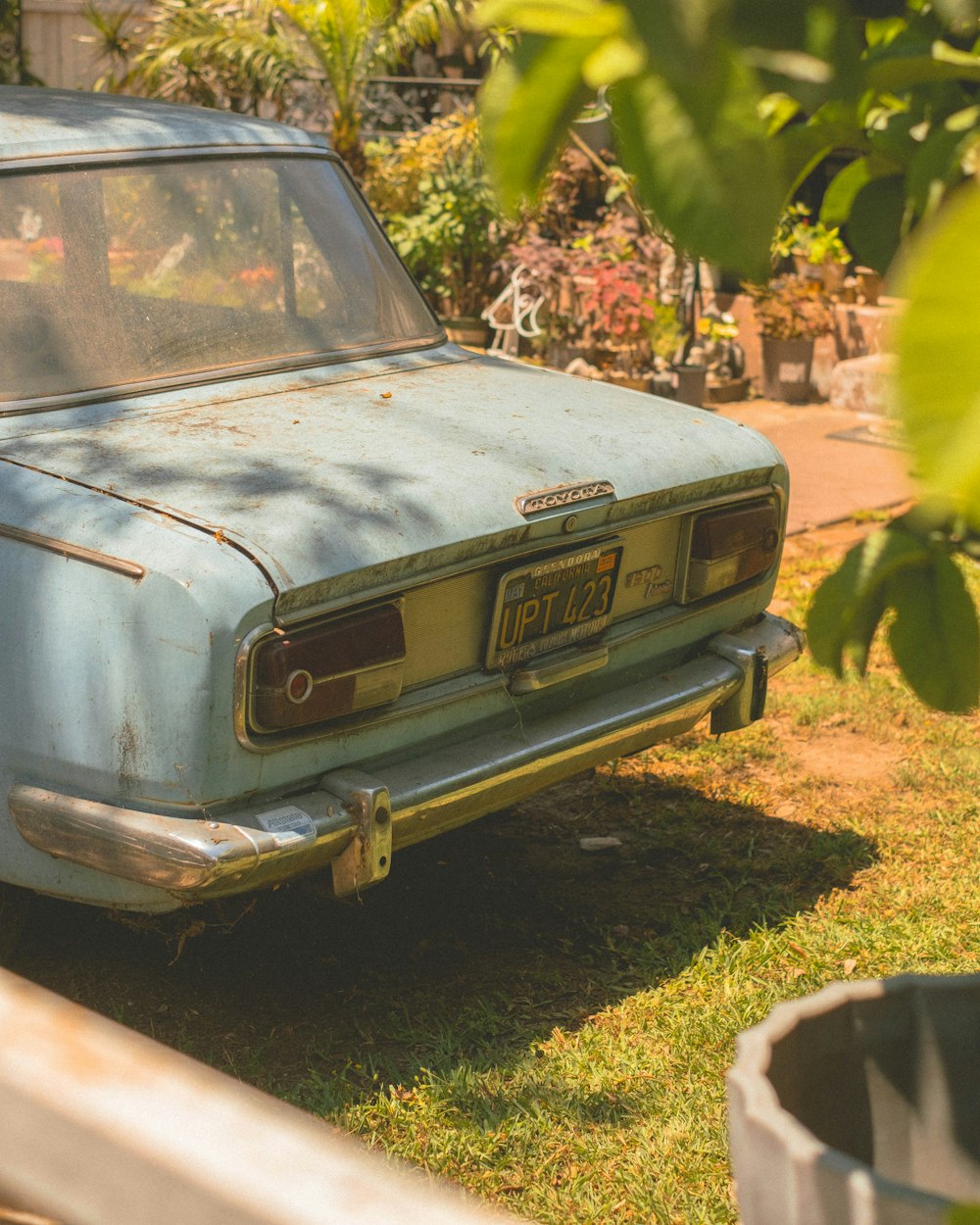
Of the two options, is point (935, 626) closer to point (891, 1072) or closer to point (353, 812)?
point (891, 1072)

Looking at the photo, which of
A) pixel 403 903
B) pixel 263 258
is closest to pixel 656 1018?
pixel 403 903

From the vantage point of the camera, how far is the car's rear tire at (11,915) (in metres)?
3.20

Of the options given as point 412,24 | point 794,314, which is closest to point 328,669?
point 794,314

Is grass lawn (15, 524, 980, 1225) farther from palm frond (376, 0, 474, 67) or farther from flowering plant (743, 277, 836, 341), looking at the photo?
palm frond (376, 0, 474, 67)

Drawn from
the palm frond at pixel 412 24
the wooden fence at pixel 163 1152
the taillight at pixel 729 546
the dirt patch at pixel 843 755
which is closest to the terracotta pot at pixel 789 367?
the palm frond at pixel 412 24

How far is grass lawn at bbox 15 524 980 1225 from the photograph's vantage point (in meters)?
2.95

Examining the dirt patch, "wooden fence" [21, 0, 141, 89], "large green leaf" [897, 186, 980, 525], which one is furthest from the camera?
"wooden fence" [21, 0, 141, 89]

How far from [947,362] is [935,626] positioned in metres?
0.66

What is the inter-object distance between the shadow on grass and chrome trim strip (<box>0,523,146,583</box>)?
784 millimetres

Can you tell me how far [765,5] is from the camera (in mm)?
918

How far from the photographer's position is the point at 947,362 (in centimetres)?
74

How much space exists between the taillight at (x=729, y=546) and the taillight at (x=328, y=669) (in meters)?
1.00

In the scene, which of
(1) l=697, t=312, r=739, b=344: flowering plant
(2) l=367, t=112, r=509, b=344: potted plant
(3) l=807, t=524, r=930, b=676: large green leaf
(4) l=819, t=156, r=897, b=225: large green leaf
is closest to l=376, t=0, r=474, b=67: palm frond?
(2) l=367, t=112, r=509, b=344: potted plant

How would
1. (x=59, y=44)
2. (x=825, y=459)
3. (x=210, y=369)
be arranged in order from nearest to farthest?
(x=210, y=369) → (x=825, y=459) → (x=59, y=44)
